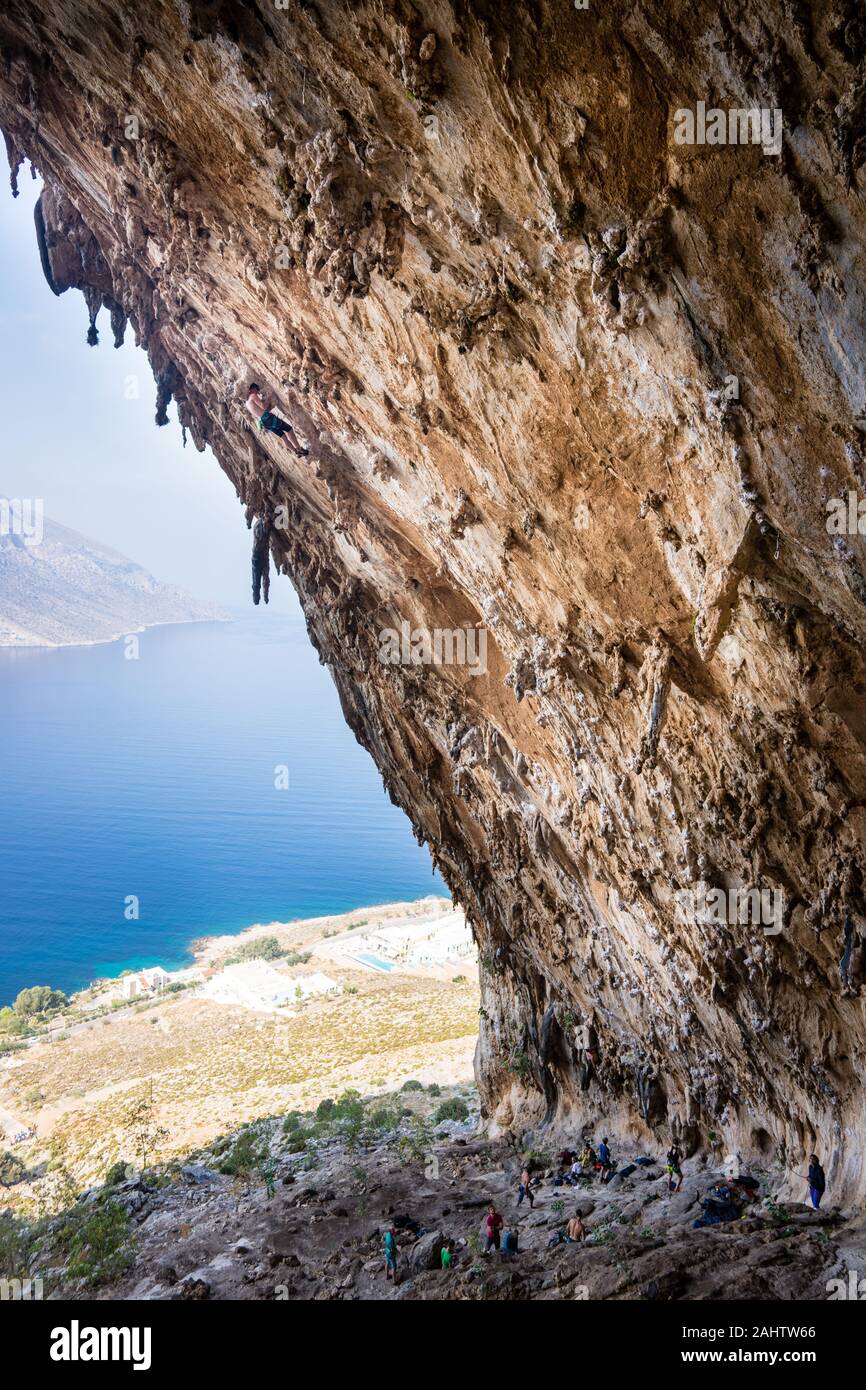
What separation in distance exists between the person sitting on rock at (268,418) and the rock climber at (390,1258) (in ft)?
50.7

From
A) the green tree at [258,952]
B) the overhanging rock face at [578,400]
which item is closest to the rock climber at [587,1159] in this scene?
the overhanging rock face at [578,400]

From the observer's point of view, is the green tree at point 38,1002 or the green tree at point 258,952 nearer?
the green tree at point 38,1002

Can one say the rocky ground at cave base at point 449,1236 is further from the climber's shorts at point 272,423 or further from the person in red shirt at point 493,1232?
the climber's shorts at point 272,423

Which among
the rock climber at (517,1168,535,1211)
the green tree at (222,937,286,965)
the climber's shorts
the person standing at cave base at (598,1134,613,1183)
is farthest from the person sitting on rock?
the green tree at (222,937,286,965)

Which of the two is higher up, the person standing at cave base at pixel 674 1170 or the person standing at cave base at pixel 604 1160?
the person standing at cave base at pixel 674 1170

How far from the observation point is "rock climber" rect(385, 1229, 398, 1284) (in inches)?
569

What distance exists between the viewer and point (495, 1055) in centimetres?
2342

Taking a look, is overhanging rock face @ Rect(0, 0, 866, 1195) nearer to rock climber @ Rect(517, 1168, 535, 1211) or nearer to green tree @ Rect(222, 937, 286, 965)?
rock climber @ Rect(517, 1168, 535, 1211)

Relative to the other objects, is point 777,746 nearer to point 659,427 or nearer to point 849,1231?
point 659,427

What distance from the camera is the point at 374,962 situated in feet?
198

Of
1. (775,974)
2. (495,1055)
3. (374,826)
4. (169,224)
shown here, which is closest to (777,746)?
(775,974)

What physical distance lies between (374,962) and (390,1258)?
46899 millimetres

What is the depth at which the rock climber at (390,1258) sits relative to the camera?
14.5 m

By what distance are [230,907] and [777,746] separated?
94.1 metres
